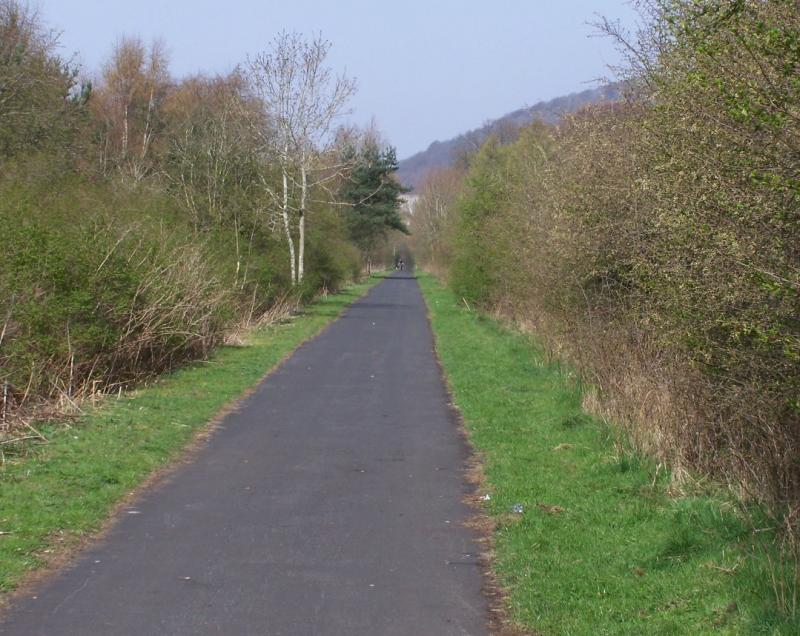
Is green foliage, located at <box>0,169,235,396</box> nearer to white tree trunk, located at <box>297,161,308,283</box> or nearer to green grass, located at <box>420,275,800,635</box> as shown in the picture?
green grass, located at <box>420,275,800,635</box>

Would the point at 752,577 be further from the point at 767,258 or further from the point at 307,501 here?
the point at 307,501

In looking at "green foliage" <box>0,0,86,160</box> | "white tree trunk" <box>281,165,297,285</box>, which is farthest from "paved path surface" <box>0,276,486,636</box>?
"white tree trunk" <box>281,165,297,285</box>

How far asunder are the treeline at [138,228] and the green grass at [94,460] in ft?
2.87

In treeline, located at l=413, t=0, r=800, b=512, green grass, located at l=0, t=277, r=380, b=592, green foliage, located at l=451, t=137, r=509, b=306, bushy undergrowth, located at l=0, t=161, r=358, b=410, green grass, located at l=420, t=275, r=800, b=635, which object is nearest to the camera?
green grass, located at l=420, t=275, r=800, b=635

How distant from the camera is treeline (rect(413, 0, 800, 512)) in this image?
641 centimetres

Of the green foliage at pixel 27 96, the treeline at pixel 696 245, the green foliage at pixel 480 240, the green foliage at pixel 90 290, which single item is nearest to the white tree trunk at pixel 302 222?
the green foliage at pixel 480 240

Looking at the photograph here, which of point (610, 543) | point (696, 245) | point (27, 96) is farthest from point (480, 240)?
point (610, 543)

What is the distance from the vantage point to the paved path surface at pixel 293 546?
6113mm

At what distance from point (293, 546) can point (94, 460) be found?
11.9 feet

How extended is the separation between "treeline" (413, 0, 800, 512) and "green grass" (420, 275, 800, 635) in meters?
0.45

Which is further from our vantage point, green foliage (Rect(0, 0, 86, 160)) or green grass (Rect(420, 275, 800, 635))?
green foliage (Rect(0, 0, 86, 160))

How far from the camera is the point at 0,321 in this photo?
12.3 meters

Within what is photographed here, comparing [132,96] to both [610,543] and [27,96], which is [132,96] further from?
[610,543]

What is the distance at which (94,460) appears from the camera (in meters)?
10.5
